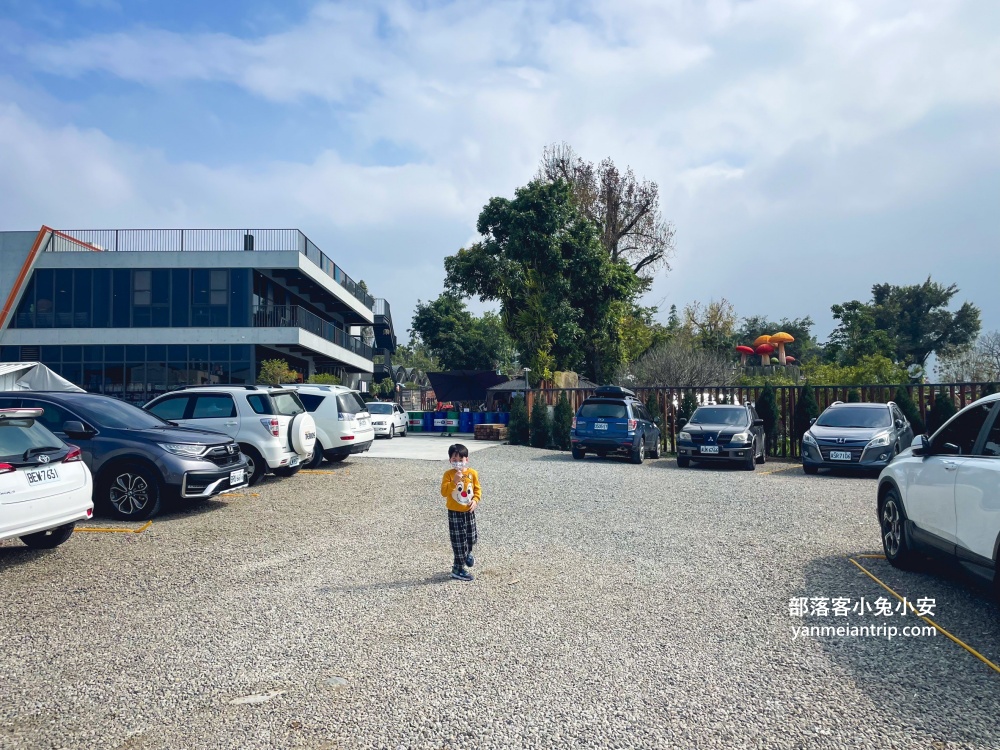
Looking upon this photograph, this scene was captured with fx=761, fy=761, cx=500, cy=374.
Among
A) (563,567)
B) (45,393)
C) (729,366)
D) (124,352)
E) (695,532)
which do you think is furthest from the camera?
(729,366)

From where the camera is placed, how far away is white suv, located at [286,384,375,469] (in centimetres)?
1553

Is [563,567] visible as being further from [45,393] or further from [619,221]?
[619,221]

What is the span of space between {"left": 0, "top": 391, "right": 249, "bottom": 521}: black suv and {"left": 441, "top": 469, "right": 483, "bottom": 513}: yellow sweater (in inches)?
173

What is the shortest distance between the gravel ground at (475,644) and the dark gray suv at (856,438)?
680 centimetres

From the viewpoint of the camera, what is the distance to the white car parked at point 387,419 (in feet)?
95.7

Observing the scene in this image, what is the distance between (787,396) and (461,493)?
1808 centimetres

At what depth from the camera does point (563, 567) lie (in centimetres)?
707

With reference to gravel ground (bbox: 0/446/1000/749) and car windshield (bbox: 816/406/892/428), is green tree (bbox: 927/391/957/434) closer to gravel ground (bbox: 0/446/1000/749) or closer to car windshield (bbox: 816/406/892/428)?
car windshield (bbox: 816/406/892/428)

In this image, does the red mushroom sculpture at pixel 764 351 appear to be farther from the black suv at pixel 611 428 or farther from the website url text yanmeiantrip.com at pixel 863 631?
the website url text yanmeiantrip.com at pixel 863 631

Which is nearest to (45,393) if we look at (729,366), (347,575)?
(347,575)

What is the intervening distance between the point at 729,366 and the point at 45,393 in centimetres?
3594

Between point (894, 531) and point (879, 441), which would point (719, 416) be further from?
point (894, 531)

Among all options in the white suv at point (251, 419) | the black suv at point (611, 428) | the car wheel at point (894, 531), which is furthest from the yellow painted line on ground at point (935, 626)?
the black suv at point (611, 428)

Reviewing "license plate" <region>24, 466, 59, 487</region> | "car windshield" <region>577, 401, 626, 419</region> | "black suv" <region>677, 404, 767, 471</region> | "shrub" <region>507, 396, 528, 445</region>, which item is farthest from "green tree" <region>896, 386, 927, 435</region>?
"license plate" <region>24, 466, 59, 487</region>
